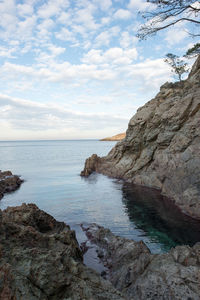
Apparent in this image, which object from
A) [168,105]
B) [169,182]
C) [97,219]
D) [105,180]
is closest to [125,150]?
[105,180]

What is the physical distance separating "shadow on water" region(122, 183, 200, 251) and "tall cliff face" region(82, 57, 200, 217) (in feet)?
4.98

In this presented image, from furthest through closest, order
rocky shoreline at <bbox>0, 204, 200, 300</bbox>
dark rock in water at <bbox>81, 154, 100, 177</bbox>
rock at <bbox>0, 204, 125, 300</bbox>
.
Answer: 1. dark rock in water at <bbox>81, 154, 100, 177</bbox>
2. rocky shoreline at <bbox>0, 204, 200, 300</bbox>
3. rock at <bbox>0, 204, 125, 300</bbox>

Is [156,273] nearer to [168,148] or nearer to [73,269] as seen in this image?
[73,269]

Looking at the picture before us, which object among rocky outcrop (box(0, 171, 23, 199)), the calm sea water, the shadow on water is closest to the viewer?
the shadow on water

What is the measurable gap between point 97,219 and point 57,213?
16.8ft

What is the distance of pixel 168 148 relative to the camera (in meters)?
31.5

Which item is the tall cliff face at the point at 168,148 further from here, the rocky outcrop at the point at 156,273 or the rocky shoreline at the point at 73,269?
the rocky shoreline at the point at 73,269

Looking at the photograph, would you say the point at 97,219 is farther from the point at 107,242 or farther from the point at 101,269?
the point at 101,269

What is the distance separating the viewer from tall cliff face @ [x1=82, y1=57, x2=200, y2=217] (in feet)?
83.2

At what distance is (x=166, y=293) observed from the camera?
8383 millimetres

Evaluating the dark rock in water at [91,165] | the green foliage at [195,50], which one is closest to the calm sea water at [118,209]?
the dark rock in water at [91,165]

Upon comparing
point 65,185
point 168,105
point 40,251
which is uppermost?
point 168,105

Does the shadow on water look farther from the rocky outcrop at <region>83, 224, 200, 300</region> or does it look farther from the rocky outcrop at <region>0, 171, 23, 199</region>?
the rocky outcrop at <region>0, 171, 23, 199</region>

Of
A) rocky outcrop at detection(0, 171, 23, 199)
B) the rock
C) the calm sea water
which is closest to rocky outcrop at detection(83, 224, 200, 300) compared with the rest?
the rock
